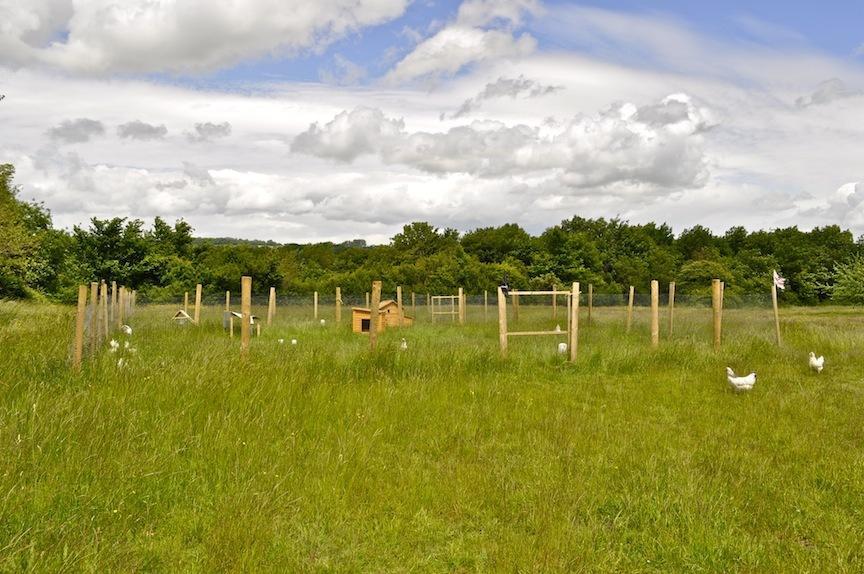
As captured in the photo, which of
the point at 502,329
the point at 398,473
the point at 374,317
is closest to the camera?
the point at 398,473

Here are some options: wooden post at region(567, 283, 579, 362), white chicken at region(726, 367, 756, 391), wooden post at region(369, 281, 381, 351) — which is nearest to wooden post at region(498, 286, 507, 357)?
wooden post at region(567, 283, 579, 362)

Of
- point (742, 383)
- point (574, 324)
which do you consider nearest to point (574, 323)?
point (574, 324)

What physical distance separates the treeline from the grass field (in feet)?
97.5

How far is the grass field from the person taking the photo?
425 centimetres

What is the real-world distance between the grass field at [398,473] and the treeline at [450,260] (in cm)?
2971

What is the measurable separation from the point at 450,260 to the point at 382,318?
100ft

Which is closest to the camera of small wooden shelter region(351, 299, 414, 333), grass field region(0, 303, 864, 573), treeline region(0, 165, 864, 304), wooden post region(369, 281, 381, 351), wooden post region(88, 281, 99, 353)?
grass field region(0, 303, 864, 573)

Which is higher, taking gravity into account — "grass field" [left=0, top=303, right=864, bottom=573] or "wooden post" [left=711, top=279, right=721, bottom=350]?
"wooden post" [left=711, top=279, right=721, bottom=350]

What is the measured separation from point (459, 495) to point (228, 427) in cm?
263

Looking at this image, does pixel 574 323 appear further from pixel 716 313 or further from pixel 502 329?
pixel 716 313

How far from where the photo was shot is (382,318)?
24875mm

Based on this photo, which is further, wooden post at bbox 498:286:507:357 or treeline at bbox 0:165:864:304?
treeline at bbox 0:165:864:304

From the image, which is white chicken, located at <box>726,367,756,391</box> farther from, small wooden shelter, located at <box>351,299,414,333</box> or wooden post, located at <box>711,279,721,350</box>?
small wooden shelter, located at <box>351,299,414,333</box>

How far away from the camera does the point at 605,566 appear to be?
4211 mm
